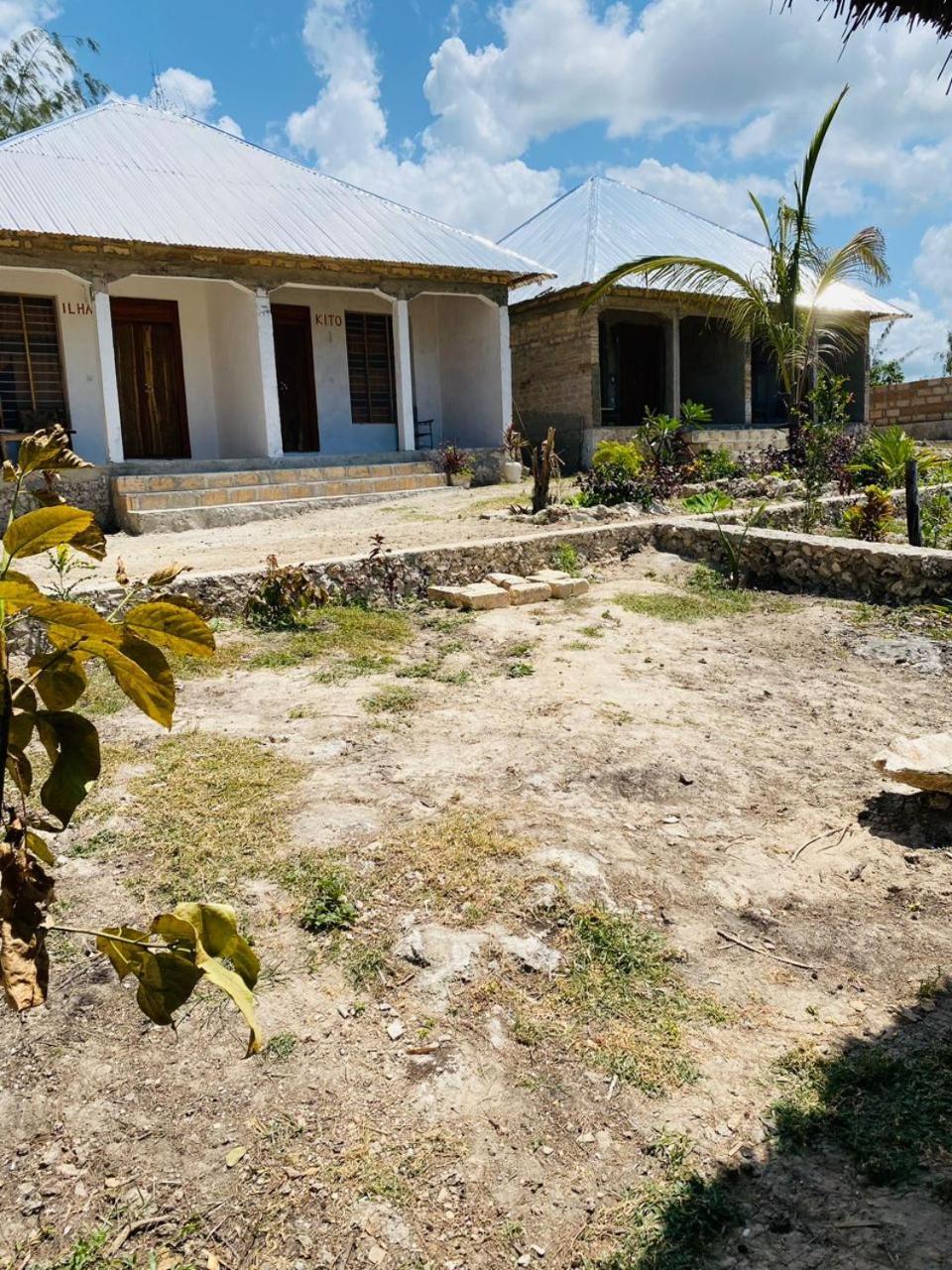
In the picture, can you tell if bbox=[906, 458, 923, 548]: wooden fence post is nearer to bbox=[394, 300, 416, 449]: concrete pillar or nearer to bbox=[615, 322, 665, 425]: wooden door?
bbox=[394, 300, 416, 449]: concrete pillar

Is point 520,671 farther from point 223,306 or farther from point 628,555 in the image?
point 223,306

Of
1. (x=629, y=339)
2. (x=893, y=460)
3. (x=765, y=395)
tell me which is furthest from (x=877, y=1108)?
(x=765, y=395)

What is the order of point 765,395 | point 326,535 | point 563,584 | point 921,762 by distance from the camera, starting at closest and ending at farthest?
point 921,762, point 563,584, point 326,535, point 765,395

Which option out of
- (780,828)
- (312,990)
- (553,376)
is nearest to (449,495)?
(553,376)

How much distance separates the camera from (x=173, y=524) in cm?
1135

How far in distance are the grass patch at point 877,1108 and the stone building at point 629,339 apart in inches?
538

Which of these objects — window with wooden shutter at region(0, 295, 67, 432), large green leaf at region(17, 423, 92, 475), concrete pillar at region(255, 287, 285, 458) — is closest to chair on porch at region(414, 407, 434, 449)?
concrete pillar at region(255, 287, 285, 458)

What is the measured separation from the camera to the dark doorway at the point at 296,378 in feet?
49.5

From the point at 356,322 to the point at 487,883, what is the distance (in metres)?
13.8

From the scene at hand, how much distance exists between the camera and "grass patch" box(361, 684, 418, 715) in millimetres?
4887

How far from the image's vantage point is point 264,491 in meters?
12.2

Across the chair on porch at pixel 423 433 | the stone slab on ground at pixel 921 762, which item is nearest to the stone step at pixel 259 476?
the chair on porch at pixel 423 433

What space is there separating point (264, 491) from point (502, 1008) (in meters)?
10.3

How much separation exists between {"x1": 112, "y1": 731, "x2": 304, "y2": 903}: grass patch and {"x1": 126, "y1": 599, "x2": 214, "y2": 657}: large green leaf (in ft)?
7.48
